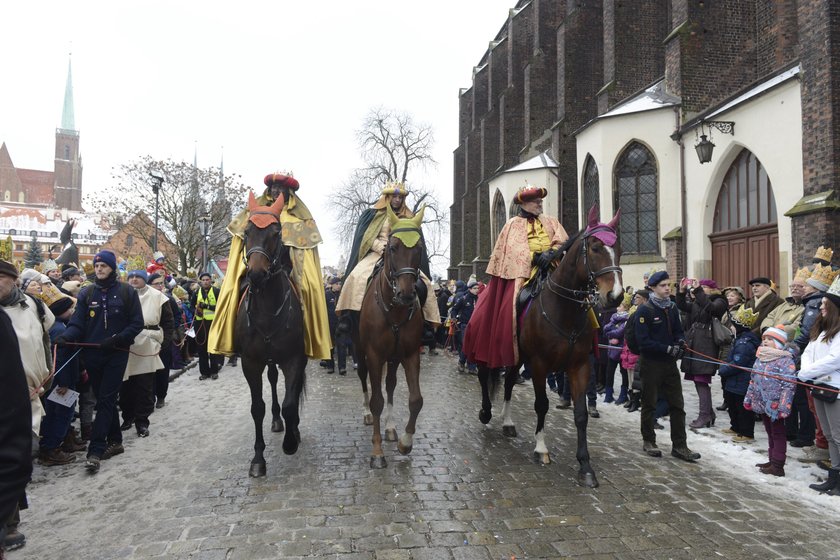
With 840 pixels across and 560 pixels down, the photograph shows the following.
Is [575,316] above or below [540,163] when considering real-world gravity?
below

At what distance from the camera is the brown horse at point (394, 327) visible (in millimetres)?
5605

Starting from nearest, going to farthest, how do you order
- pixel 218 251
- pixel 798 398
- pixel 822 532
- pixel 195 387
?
pixel 822 532
pixel 798 398
pixel 195 387
pixel 218 251

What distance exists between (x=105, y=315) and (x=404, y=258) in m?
3.42

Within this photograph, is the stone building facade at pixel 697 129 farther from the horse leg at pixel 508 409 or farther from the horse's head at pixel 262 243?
the horse's head at pixel 262 243

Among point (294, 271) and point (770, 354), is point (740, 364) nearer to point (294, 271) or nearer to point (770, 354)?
point (770, 354)

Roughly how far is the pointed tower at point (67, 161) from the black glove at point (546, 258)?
120 metres

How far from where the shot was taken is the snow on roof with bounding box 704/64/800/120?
42.4 feet

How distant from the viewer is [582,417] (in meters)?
5.43

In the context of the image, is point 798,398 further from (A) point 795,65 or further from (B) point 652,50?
(B) point 652,50

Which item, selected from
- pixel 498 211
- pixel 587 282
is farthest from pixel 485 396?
pixel 498 211

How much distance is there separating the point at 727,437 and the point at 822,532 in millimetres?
3068

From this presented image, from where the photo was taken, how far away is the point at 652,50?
2203 cm

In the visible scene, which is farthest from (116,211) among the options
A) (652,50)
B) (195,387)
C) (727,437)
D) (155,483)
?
(727,437)

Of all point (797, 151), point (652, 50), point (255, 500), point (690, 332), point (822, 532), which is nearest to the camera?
point (822, 532)
